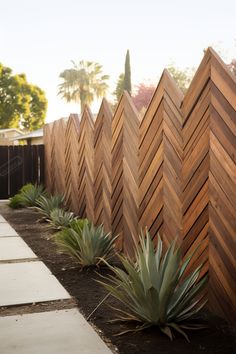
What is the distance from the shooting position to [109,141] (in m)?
6.72

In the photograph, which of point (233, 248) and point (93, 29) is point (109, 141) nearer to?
point (233, 248)

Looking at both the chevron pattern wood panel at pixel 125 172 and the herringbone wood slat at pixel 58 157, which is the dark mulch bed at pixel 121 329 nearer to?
the chevron pattern wood panel at pixel 125 172

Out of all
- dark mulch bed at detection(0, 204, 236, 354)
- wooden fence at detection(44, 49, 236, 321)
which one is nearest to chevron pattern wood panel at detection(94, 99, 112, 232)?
wooden fence at detection(44, 49, 236, 321)

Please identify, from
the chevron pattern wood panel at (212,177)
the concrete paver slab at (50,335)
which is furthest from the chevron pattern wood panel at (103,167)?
the concrete paver slab at (50,335)

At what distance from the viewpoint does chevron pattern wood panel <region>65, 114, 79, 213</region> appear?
889 cm

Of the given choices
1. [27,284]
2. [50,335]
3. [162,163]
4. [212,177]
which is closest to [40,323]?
[50,335]

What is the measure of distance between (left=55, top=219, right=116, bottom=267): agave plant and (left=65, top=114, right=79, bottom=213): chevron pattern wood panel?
3203mm

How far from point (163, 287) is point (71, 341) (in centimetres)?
74

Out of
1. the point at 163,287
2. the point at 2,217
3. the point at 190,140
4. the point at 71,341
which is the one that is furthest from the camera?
the point at 2,217

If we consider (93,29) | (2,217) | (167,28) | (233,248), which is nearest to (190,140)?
(233,248)

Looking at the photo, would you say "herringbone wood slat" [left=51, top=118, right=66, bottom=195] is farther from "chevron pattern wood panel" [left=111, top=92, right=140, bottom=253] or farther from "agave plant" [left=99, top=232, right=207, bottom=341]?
"agave plant" [left=99, top=232, right=207, bottom=341]

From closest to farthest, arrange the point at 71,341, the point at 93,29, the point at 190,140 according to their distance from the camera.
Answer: the point at 71,341, the point at 190,140, the point at 93,29

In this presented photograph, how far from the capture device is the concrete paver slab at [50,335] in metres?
3.05

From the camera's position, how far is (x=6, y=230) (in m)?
7.97
